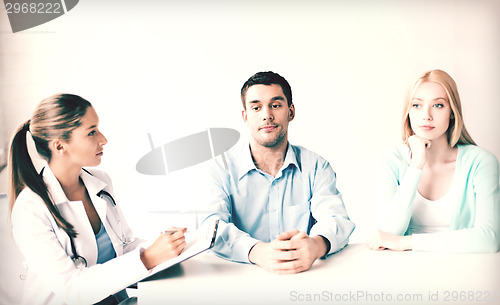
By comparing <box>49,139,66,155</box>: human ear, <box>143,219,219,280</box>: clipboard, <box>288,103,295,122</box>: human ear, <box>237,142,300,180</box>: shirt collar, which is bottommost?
<box>143,219,219,280</box>: clipboard

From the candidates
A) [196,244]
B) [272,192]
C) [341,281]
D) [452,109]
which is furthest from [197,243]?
[452,109]

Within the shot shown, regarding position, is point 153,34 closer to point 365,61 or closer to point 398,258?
point 365,61

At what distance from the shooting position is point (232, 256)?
1593mm

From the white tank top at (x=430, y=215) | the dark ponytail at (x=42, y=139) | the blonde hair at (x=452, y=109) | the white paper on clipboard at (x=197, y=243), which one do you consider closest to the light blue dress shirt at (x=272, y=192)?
the white paper on clipboard at (x=197, y=243)

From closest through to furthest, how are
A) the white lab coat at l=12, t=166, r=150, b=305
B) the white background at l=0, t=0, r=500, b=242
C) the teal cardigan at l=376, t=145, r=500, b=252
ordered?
1. the white lab coat at l=12, t=166, r=150, b=305
2. the teal cardigan at l=376, t=145, r=500, b=252
3. the white background at l=0, t=0, r=500, b=242

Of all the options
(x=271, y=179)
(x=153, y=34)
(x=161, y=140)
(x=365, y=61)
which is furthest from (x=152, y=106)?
(x=365, y=61)

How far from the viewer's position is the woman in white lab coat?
145cm

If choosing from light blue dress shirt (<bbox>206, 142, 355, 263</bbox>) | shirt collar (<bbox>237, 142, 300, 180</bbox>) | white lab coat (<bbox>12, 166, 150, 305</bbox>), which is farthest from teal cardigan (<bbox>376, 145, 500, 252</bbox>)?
white lab coat (<bbox>12, 166, 150, 305</bbox>)

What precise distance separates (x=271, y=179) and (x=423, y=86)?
2.00 ft

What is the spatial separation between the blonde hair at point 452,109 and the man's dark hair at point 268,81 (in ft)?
1.36

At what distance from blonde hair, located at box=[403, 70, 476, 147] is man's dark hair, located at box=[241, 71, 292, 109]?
1.36ft

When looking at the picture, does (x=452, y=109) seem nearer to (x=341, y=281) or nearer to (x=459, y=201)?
(x=459, y=201)

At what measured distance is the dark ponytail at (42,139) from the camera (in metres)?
1.49

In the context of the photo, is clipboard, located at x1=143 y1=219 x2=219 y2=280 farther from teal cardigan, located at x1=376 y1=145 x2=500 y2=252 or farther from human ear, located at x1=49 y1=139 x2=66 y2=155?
teal cardigan, located at x1=376 y1=145 x2=500 y2=252
